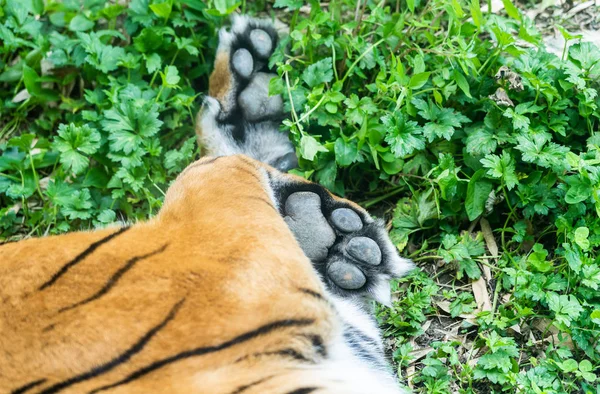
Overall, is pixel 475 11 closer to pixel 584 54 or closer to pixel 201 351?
pixel 584 54

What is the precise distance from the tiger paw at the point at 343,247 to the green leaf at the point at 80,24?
1342mm

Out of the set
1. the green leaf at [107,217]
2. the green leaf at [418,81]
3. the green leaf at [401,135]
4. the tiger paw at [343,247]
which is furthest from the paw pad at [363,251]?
the green leaf at [107,217]

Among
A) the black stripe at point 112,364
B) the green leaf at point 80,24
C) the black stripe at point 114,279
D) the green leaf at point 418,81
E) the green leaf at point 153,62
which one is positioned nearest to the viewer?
the black stripe at point 112,364

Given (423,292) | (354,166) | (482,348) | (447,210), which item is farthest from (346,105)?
(482,348)

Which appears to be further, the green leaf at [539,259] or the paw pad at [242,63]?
the paw pad at [242,63]

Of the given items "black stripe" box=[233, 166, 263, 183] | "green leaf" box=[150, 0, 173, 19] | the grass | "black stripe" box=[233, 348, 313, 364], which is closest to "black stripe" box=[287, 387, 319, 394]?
"black stripe" box=[233, 348, 313, 364]

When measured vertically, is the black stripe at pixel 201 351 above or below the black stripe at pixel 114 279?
below

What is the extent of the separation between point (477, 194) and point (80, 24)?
5.94 ft

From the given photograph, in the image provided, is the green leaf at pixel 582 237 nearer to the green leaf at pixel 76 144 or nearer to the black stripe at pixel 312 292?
the black stripe at pixel 312 292

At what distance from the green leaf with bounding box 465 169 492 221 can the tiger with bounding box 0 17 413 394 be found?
1.20ft

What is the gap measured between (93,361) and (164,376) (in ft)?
0.57

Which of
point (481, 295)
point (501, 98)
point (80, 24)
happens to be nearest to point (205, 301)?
point (481, 295)

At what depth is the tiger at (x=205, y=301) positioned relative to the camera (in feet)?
5.62

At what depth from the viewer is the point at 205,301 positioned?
1.80 meters
